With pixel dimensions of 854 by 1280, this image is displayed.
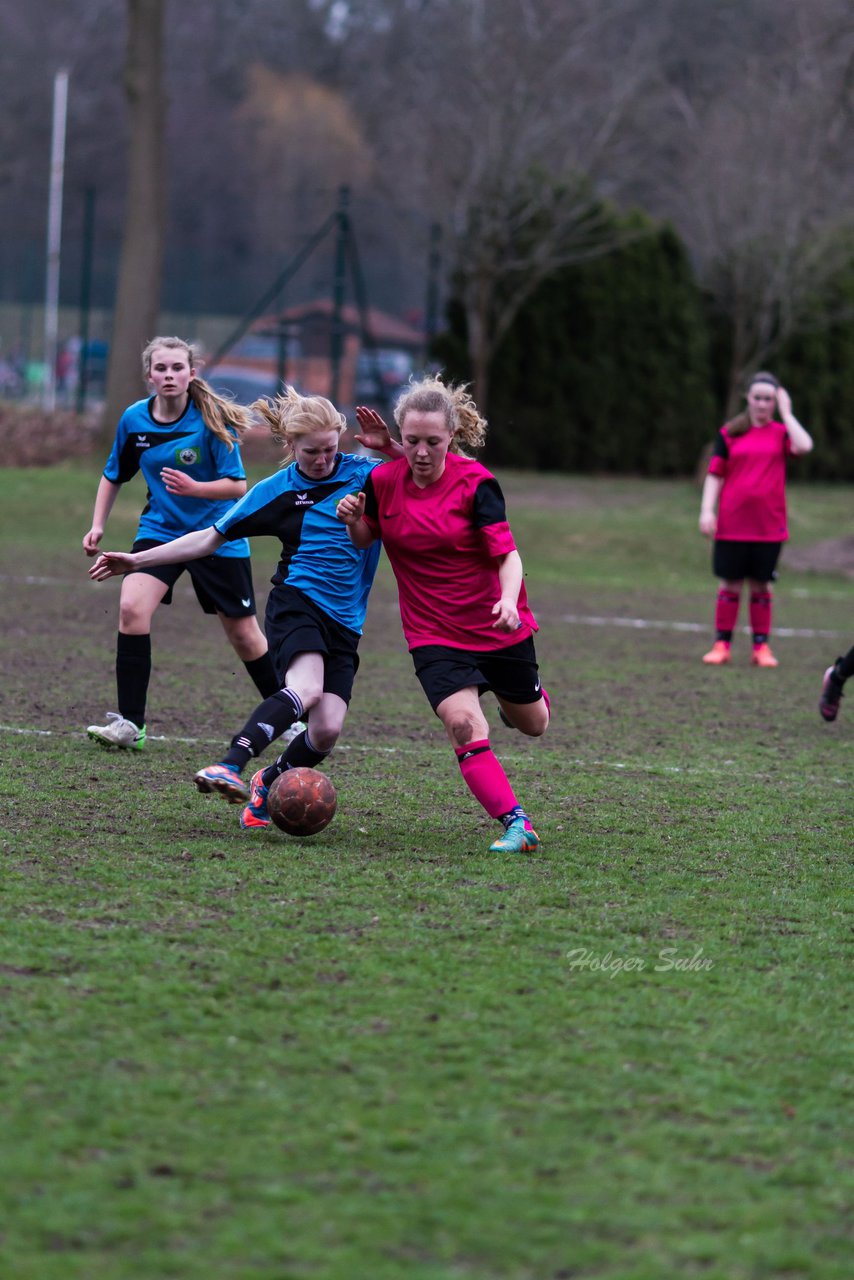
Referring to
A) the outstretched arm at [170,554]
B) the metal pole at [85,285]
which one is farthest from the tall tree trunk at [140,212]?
the outstretched arm at [170,554]

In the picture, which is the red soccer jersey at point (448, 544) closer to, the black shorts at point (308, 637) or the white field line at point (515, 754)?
the black shorts at point (308, 637)

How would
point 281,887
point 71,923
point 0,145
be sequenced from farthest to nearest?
point 0,145
point 281,887
point 71,923

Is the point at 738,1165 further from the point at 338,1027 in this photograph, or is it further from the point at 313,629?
the point at 313,629

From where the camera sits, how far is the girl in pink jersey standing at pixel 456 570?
560 centimetres

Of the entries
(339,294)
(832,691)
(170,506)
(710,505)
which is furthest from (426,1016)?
(339,294)

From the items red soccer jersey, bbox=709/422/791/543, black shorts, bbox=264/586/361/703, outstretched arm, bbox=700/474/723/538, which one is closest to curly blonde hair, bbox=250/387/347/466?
black shorts, bbox=264/586/361/703

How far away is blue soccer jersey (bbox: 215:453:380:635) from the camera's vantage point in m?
6.02

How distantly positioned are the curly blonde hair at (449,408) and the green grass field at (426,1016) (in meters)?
1.44

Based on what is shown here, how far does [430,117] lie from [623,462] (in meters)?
6.43

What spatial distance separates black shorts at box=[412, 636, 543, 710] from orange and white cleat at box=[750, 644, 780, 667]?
5583 millimetres

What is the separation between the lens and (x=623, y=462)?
27031mm

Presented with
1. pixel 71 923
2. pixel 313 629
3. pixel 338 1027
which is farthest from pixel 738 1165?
pixel 313 629

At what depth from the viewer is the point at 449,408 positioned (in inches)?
217

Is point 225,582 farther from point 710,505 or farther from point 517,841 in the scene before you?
point 710,505
